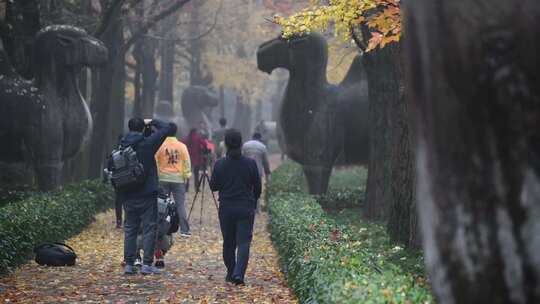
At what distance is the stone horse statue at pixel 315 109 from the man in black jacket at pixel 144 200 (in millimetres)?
9210

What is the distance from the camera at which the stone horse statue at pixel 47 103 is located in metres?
19.9

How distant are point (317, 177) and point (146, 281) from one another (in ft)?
35.0

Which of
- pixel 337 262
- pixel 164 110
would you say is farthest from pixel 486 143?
pixel 164 110

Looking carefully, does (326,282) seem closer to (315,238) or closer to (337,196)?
(315,238)

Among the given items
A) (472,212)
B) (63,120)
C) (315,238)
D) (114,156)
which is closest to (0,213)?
(114,156)

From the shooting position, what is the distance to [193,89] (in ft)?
154

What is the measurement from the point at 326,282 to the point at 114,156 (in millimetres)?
4909

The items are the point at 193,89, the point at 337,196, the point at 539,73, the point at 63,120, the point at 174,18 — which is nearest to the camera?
the point at 539,73

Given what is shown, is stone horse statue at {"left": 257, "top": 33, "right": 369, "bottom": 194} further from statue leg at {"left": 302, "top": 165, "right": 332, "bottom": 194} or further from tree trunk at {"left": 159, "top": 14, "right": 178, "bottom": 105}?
tree trunk at {"left": 159, "top": 14, "right": 178, "bottom": 105}

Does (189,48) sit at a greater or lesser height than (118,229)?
greater

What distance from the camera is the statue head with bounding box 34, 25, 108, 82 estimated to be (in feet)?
65.8

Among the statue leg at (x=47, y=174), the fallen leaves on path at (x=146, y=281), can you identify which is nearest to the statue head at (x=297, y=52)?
the statue leg at (x=47, y=174)

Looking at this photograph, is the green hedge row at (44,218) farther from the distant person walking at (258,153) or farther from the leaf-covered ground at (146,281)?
the distant person walking at (258,153)

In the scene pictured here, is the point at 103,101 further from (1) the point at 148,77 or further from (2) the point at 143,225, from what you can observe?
(2) the point at 143,225
